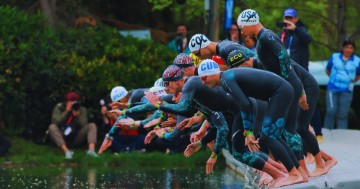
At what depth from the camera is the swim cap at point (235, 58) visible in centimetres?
1653

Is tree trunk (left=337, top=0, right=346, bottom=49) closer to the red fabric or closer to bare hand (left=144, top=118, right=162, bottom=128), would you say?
the red fabric

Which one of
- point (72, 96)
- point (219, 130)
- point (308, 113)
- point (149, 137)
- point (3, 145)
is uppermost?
point (308, 113)

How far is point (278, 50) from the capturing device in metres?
16.2

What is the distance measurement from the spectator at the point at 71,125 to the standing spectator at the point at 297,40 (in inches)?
218

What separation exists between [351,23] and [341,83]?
808 centimetres

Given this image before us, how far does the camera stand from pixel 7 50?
2656 centimetres

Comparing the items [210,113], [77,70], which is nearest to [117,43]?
[77,70]

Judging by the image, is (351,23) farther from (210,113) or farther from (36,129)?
(210,113)

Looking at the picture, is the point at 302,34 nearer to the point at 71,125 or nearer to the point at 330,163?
the point at 330,163

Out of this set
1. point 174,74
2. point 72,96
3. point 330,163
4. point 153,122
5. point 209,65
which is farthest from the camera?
point 72,96

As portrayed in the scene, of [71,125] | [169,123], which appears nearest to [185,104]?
[169,123]

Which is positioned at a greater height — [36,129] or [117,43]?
[117,43]

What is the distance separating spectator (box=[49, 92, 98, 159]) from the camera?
25.8 meters

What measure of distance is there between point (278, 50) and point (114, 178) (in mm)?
6110
